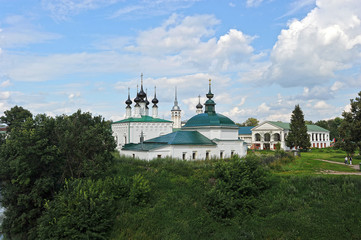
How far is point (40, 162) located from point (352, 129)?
33525 millimetres

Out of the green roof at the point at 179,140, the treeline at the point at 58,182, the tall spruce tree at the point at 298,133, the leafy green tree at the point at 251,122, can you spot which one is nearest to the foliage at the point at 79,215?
the treeline at the point at 58,182

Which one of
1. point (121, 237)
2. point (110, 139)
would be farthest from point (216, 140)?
point (121, 237)

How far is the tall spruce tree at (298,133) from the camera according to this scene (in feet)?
169

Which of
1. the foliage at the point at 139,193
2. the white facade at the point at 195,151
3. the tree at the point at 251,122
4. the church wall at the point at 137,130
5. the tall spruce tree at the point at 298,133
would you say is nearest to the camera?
the foliage at the point at 139,193

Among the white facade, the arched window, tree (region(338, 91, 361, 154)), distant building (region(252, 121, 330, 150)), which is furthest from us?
the arched window

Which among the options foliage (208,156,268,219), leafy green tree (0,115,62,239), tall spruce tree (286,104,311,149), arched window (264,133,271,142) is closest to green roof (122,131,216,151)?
foliage (208,156,268,219)

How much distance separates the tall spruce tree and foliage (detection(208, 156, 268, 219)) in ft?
116

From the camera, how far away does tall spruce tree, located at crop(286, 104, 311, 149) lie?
51.4 metres

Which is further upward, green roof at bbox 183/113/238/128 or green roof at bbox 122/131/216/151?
green roof at bbox 183/113/238/128

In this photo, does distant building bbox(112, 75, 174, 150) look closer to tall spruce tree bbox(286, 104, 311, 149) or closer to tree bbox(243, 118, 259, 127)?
tall spruce tree bbox(286, 104, 311, 149)

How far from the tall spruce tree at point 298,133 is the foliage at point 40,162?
39.4 meters

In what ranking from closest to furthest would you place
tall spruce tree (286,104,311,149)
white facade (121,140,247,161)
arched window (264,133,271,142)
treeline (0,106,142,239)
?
treeline (0,106,142,239) < white facade (121,140,247,161) < tall spruce tree (286,104,311,149) < arched window (264,133,271,142)

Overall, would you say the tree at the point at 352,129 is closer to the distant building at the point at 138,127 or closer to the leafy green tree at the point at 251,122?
the distant building at the point at 138,127

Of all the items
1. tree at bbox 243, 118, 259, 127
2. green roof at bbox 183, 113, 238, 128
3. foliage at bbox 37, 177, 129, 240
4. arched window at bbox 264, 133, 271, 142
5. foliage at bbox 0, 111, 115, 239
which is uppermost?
tree at bbox 243, 118, 259, 127
